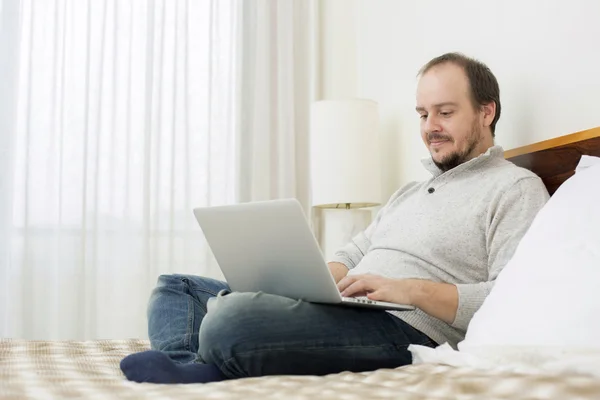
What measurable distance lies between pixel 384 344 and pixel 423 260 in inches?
13.7

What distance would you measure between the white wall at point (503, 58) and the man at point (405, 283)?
131 millimetres

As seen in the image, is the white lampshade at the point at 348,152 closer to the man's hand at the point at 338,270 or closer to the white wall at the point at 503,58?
the white wall at the point at 503,58

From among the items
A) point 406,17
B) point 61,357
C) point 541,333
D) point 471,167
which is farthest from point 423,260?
point 406,17

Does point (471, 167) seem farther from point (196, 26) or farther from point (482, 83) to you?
point (196, 26)

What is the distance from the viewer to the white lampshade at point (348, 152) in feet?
9.59

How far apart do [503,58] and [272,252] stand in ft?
3.41

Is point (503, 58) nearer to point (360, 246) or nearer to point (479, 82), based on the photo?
point (479, 82)

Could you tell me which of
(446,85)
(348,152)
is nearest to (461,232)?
(446,85)

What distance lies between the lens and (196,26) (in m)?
3.39

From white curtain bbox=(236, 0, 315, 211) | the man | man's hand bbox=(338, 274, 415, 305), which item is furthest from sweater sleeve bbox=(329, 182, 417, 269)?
white curtain bbox=(236, 0, 315, 211)

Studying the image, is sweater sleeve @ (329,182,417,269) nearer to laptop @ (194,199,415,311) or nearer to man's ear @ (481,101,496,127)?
man's ear @ (481,101,496,127)

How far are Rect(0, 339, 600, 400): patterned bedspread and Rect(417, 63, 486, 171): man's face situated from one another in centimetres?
86

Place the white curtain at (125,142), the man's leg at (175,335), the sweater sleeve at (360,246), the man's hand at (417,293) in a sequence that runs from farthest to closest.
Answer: the white curtain at (125,142) → the sweater sleeve at (360,246) → the man's hand at (417,293) → the man's leg at (175,335)

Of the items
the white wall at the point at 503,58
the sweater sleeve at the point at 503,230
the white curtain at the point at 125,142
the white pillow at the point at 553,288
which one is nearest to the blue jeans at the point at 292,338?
the sweater sleeve at the point at 503,230
